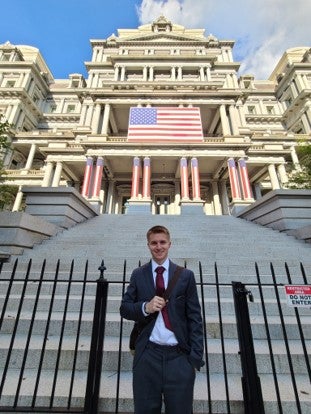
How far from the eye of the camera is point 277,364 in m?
3.01

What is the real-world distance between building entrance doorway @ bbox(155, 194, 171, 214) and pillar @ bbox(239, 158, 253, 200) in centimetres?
817

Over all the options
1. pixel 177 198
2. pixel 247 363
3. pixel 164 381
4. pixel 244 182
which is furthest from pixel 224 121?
pixel 164 381

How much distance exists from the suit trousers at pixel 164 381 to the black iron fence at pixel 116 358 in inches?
28.5

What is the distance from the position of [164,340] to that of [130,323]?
196 centimetres

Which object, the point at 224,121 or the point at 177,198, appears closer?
the point at 224,121

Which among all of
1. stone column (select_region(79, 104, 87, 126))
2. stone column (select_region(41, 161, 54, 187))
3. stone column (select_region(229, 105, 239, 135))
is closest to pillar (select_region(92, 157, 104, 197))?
stone column (select_region(41, 161, 54, 187))

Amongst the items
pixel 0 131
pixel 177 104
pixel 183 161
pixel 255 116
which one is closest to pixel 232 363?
pixel 0 131

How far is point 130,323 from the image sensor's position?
3664 millimetres

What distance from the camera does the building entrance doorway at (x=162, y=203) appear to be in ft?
83.2

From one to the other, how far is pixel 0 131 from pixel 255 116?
125 ft

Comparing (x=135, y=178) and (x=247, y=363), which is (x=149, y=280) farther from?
(x=135, y=178)

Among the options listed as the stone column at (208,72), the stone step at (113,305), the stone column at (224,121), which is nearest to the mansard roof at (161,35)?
the stone column at (208,72)

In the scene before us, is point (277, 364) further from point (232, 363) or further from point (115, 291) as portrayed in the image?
point (115, 291)

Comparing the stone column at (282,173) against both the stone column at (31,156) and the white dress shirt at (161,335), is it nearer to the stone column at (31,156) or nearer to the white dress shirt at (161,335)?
the white dress shirt at (161,335)
